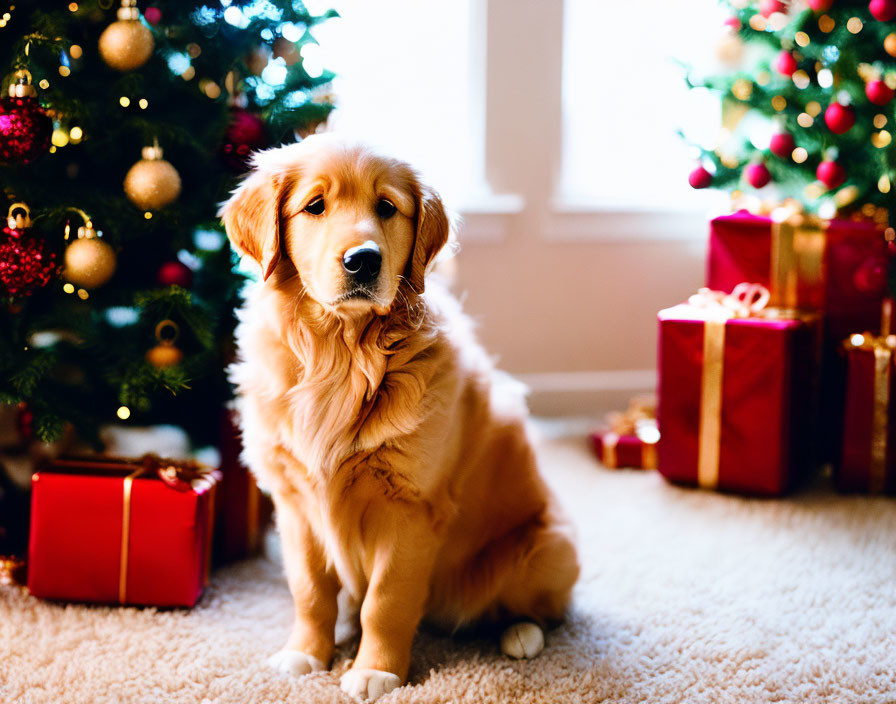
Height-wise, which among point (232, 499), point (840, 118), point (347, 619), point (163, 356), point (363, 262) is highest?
point (840, 118)

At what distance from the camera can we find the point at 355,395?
146 centimetres

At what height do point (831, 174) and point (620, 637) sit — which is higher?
point (831, 174)

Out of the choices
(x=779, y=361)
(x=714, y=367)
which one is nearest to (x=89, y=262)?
(x=714, y=367)

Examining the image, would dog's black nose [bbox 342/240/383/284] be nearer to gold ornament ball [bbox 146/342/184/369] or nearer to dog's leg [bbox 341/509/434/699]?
dog's leg [bbox 341/509/434/699]

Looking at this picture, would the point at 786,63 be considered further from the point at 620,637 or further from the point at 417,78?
the point at 620,637

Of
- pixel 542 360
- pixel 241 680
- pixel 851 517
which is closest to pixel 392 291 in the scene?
pixel 241 680

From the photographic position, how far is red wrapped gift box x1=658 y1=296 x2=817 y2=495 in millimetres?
2344

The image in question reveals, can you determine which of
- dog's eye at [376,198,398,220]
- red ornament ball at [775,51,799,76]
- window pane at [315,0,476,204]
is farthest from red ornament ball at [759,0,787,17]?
dog's eye at [376,198,398,220]

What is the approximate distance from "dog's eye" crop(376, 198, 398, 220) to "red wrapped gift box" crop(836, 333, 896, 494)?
1573 millimetres

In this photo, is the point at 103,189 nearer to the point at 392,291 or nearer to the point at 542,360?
the point at 392,291

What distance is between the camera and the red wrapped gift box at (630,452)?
271cm

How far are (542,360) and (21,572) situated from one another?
1945 millimetres

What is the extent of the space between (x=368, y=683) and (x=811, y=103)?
80.0 inches

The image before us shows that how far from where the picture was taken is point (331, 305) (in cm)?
138
